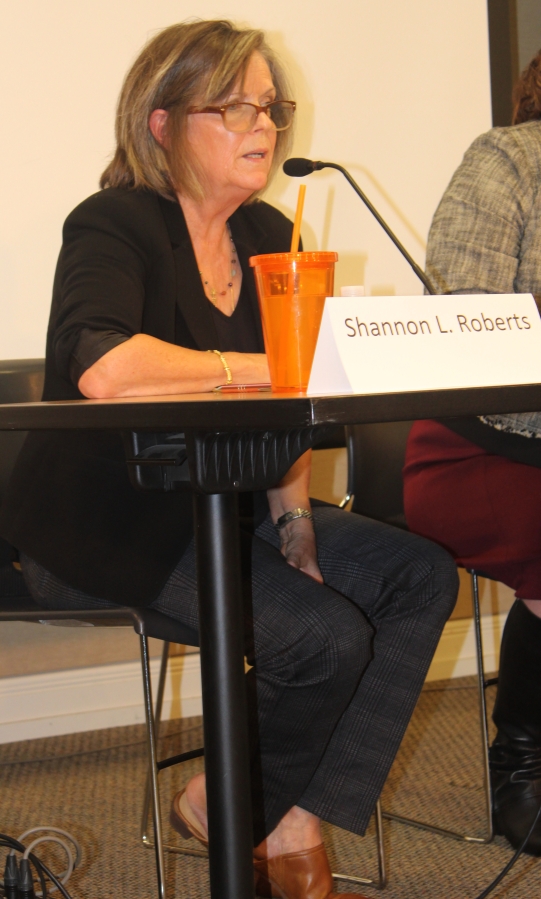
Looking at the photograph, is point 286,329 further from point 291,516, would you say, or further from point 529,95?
point 529,95

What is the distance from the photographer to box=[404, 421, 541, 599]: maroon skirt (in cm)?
142

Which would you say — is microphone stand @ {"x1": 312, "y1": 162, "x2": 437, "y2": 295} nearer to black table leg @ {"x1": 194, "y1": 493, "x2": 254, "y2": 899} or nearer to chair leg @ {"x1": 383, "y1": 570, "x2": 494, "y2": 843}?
black table leg @ {"x1": 194, "y1": 493, "x2": 254, "y2": 899}

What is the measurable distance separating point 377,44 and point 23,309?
109 cm

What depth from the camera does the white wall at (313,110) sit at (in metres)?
1.95

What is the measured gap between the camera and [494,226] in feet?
4.82

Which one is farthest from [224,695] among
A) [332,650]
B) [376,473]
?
[376,473]

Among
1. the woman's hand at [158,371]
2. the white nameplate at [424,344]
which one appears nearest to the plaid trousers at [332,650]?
the woman's hand at [158,371]

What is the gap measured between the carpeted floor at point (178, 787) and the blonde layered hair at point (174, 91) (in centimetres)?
111

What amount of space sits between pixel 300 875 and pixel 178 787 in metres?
0.67

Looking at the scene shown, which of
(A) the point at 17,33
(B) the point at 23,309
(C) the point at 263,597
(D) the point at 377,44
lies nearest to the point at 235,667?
(C) the point at 263,597

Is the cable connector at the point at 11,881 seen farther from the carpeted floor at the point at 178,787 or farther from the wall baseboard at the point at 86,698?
the wall baseboard at the point at 86,698

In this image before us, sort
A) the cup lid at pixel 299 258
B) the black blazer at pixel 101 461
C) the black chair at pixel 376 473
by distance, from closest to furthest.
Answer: the cup lid at pixel 299 258
the black blazer at pixel 101 461
the black chair at pixel 376 473

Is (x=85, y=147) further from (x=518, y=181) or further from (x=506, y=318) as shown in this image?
(x=506, y=318)

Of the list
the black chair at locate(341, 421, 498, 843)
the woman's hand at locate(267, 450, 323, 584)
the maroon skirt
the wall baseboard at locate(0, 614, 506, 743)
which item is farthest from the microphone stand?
the wall baseboard at locate(0, 614, 506, 743)
